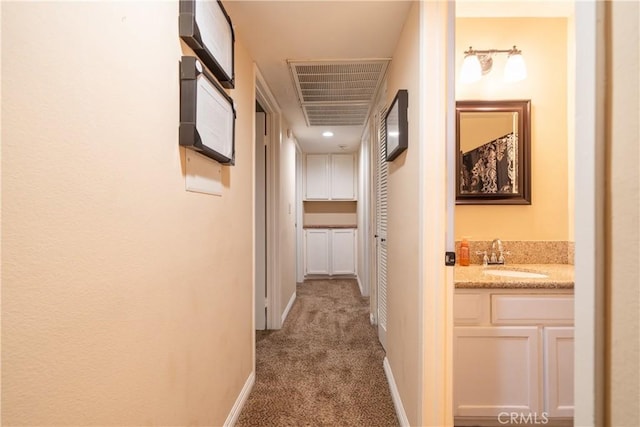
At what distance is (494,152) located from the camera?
2.16 metres

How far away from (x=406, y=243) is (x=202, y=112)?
3.88ft

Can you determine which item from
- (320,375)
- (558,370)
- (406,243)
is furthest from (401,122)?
(320,375)

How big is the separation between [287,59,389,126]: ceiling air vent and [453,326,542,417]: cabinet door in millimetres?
1853

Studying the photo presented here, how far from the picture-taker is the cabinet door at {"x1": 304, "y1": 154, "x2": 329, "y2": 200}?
5.56 metres

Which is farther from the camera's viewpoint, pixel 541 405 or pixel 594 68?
pixel 541 405

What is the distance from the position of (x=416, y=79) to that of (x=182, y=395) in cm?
165

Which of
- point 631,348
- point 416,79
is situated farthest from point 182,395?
point 416,79

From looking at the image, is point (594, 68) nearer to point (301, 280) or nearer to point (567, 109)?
point (567, 109)

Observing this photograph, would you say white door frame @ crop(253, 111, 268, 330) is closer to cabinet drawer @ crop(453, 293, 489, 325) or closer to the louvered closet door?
the louvered closet door

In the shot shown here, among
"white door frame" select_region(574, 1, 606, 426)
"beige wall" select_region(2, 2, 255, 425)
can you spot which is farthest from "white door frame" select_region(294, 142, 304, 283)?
"white door frame" select_region(574, 1, 606, 426)

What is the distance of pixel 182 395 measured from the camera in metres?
1.14

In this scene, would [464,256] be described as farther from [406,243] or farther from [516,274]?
[406,243]

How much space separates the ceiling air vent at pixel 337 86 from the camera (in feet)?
7.41

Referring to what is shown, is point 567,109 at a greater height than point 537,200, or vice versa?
point 567,109
